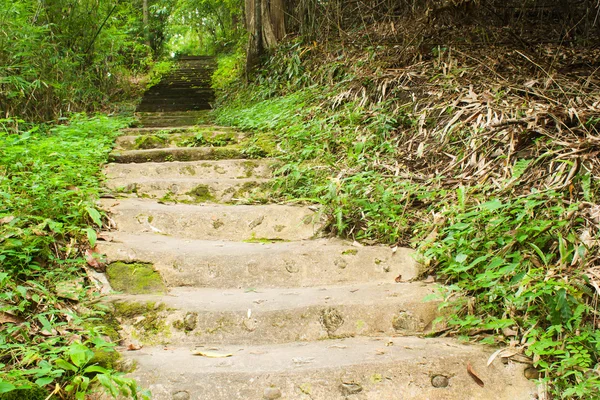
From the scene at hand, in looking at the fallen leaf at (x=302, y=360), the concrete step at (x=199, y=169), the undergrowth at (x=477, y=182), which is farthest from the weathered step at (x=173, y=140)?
the fallen leaf at (x=302, y=360)

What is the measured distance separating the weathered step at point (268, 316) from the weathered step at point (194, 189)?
1.44 meters

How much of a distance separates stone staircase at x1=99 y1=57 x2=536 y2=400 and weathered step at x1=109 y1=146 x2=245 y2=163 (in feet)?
2.22

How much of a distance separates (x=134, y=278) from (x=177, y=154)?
7.48 ft

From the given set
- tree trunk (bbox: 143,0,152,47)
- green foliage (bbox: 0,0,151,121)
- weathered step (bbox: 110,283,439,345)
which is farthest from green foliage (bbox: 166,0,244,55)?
weathered step (bbox: 110,283,439,345)

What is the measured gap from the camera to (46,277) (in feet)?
7.66

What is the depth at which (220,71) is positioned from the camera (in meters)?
10.8

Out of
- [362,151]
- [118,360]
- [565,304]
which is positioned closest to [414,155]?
[362,151]

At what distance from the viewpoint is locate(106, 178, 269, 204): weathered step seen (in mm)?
3834

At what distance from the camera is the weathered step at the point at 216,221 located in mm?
3254

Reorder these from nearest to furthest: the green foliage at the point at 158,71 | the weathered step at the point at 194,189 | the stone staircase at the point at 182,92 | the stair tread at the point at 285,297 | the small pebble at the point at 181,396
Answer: the small pebble at the point at 181,396 → the stair tread at the point at 285,297 → the weathered step at the point at 194,189 → the stone staircase at the point at 182,92 → the green foliage at the point at 158,71

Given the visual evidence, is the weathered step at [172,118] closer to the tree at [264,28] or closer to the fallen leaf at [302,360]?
the tree at [264,28]

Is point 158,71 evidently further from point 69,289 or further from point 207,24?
point 69,289

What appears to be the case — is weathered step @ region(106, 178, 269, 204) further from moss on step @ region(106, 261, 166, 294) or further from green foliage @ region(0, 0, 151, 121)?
green foliage @ region(0, 0, 151, 121)

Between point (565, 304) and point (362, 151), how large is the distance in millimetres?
2221
